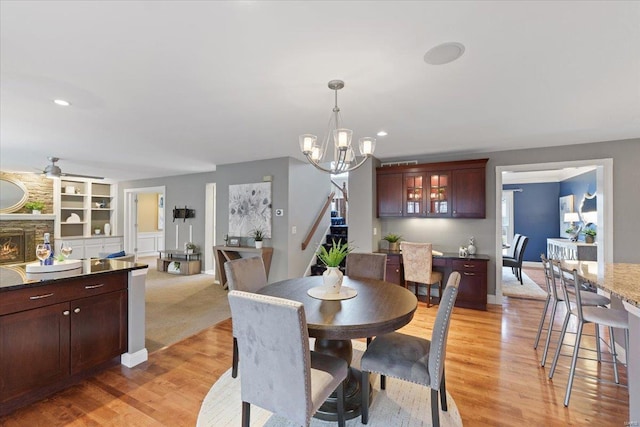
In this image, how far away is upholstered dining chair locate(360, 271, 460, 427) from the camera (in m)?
1.71

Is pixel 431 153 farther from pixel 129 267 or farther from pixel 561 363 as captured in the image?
pixel 129 267

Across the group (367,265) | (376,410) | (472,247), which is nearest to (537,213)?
(472,247)

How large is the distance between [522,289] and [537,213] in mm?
3470

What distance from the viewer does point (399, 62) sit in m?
1.94

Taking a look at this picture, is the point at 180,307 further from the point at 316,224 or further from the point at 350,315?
the point at 350,315

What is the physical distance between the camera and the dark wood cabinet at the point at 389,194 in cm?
493

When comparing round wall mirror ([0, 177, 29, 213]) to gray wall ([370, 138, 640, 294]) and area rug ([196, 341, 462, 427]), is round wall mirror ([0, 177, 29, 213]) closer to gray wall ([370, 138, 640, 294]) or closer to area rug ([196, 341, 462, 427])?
area rug ([196, 341, 462, 427])

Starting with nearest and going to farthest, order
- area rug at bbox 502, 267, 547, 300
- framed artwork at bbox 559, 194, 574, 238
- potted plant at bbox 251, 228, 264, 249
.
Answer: area rug at bbox 502, 267, 547, 300
potted plant at bbox 251, 228, 264, 249
framed artwork at bbox 559, 194, 574, 238

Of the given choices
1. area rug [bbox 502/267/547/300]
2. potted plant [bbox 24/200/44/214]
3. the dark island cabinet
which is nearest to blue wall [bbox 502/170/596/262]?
area rug [bbox 502/267/547/300]

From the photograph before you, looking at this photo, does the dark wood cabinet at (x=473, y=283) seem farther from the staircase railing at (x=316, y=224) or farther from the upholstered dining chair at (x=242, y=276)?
the upholstered dining chair at (x=242, y=276)

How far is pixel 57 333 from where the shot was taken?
2.21 meters

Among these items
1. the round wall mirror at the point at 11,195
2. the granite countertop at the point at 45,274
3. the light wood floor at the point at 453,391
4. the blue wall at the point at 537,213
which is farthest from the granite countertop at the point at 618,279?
the round wall mirror at the point at 11,195

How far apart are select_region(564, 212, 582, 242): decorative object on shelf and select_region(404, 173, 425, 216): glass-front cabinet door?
4172 mm

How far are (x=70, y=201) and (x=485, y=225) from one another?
9684 mm
